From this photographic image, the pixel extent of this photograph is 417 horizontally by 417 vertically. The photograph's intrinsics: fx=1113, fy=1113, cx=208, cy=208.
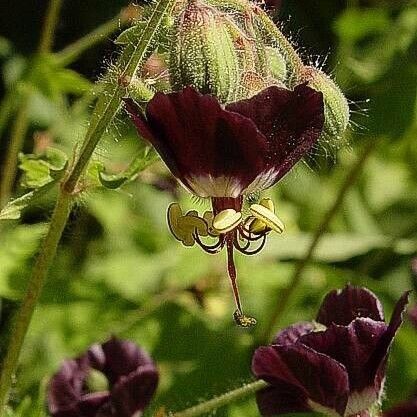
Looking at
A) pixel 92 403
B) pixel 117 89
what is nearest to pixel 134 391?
pixel 92 403

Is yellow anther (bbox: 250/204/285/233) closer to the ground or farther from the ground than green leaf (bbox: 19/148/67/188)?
closer to the ground

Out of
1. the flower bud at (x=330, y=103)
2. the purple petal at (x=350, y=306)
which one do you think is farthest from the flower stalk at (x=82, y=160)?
the purple petal at (x=350, y=306)

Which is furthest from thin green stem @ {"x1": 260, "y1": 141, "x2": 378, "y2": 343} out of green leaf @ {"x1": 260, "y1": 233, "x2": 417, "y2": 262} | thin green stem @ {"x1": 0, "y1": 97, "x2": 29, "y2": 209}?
thin green stem @ {"x1": 0, "y1": 97, "x2": 29, "y2": 209}

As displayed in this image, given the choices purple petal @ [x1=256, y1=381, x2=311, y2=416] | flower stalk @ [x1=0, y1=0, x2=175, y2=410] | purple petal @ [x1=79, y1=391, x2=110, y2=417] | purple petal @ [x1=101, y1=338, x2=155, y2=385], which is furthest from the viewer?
purple petal @ [x1=101, y1=338, x2=155, y2=385]

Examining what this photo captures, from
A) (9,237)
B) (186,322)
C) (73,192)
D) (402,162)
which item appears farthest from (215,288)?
(73,192)

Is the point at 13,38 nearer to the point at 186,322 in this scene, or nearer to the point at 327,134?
the point at 186,322

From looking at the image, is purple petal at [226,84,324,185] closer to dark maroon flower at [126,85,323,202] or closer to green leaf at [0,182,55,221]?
dark maroon flower at [126,85,323,202]

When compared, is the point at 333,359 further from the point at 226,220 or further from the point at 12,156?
the point at 12,156
